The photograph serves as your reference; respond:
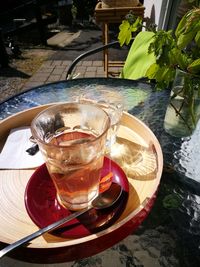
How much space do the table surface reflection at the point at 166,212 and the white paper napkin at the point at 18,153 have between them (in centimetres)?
→ 20

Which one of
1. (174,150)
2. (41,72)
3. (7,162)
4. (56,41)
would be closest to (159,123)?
(174,150)

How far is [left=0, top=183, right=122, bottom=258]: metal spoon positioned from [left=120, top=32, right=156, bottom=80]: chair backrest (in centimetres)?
87

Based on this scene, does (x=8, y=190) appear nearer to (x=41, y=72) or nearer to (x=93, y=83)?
(x=93, y=83)

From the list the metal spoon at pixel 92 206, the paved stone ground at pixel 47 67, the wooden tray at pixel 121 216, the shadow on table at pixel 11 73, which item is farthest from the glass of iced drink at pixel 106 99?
the shadow on table at pixel 11 73

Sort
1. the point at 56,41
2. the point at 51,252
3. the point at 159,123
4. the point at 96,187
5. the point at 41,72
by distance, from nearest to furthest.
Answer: the point at 51,252 < the point at 96,187 < the point at 159,123 < the point at 41,72 < the point at 56,41

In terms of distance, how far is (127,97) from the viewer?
3.67 ft

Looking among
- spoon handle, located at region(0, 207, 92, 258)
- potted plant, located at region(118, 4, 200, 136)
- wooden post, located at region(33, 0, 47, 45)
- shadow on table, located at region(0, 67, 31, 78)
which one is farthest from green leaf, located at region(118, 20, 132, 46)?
wooden post, located at region(33, 0, 47, 45)

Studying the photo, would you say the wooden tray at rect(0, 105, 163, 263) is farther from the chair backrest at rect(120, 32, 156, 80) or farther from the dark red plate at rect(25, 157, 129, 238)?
the chair backrest at rect(120, 32, 156, 80)

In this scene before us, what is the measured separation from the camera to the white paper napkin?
732 mm

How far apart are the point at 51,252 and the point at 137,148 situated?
0.41 metres

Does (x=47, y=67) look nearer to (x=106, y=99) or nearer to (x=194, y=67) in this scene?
(x=106, y=99)

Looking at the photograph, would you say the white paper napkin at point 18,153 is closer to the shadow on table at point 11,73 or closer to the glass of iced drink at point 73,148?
the glass of iced drink at point 73,148

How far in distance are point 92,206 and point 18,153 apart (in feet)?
1.06

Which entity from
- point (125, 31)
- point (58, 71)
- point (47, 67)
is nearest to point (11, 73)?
point (47, 67)
